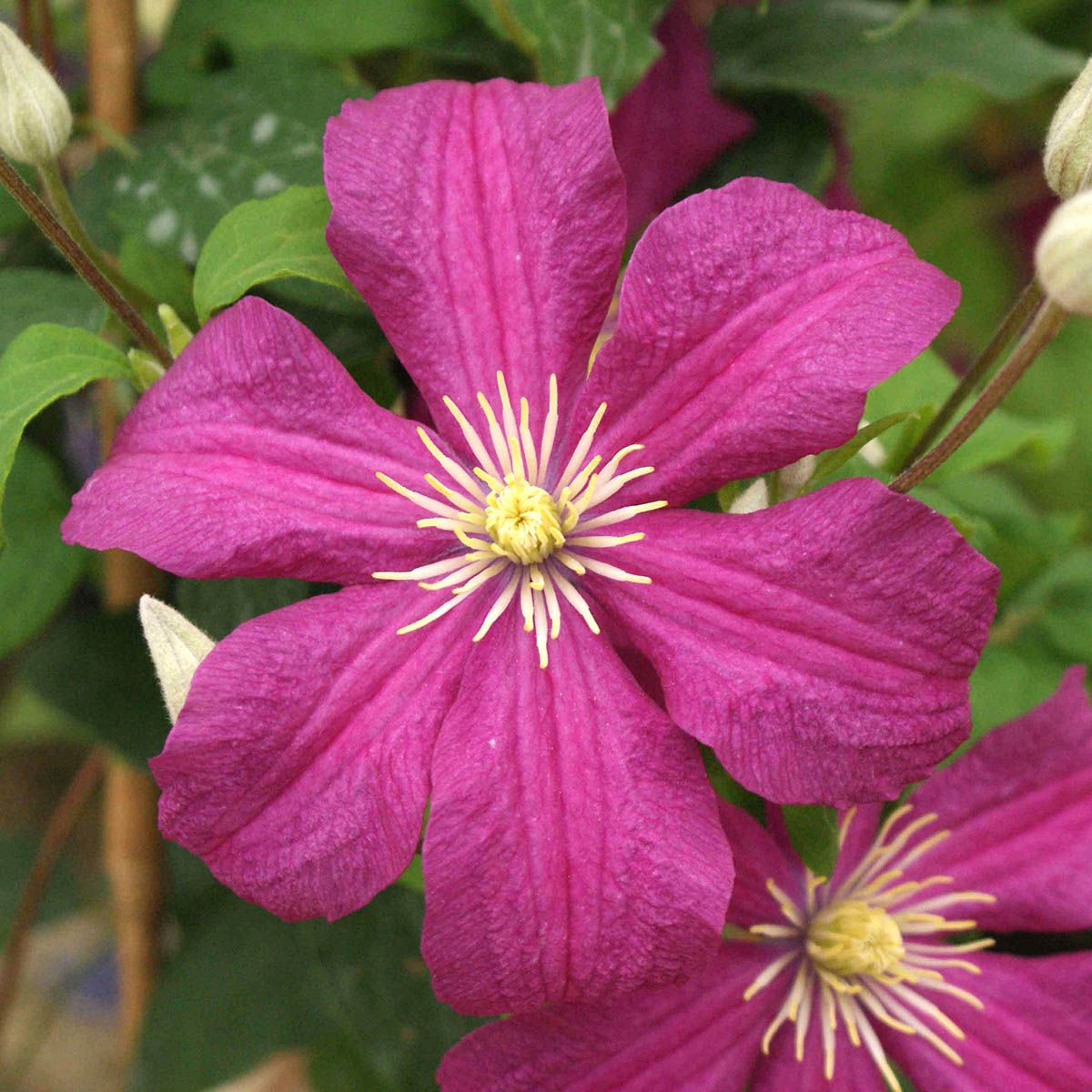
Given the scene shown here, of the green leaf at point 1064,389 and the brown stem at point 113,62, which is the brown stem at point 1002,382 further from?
the green leaf at point 1064,389

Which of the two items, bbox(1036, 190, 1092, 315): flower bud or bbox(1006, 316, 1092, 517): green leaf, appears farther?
bbox(1006, 316, 1092, 517): green leaf

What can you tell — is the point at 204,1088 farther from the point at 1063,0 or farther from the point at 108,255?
the point at 1063,0

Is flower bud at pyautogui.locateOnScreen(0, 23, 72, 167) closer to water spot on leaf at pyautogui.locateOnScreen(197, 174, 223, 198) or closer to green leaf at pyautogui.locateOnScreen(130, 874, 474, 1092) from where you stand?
water spot on leaf at pyautogui.locateOnScreen(197, 174, 223, 198)

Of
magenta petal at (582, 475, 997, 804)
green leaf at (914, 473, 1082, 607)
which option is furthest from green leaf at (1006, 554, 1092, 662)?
magenta petal at (582, 475, 997, 804)

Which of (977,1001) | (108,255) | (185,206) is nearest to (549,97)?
(185,206)

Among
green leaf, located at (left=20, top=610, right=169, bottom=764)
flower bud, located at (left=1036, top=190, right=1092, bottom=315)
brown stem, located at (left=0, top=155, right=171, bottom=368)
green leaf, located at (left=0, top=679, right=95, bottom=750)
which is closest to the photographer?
flower bud, located at (left=1036, top=190, right=1092, bottom=315)

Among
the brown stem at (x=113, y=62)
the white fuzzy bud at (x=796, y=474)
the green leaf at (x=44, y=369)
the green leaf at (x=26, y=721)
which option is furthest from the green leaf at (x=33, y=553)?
the green leaf at (x=26, y=721)

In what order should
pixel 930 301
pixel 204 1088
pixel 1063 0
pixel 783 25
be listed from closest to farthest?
pixel 930 301 → pixel 783 25 → pixel 204 1088 → pixel 1063 0

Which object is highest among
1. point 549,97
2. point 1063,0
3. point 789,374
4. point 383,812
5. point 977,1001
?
point 549,97
